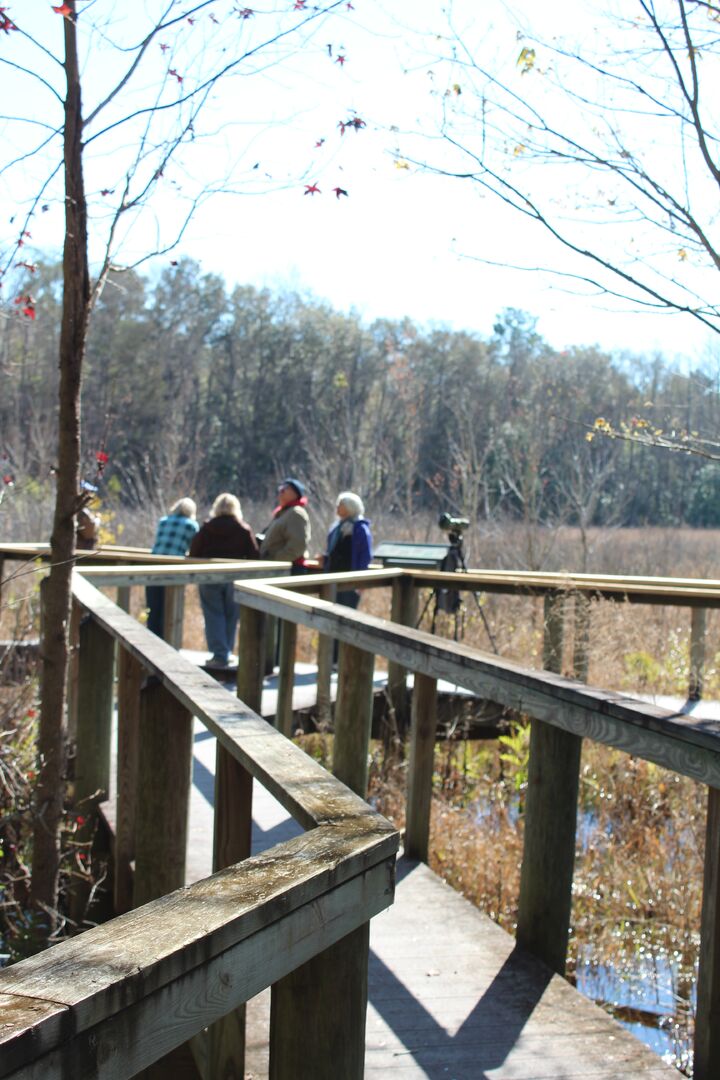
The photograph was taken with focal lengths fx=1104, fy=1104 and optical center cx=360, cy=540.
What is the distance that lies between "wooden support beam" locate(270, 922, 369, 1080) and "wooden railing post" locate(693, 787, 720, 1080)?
41.9 inches

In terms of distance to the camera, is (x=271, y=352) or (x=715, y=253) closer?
(x=715, y=253)

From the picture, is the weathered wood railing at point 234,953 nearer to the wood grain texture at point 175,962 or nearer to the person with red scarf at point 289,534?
the wood grain texture at point 175,962

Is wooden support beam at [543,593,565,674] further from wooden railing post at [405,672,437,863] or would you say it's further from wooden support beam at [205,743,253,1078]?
wooden support beam at [205,743,253,1078]

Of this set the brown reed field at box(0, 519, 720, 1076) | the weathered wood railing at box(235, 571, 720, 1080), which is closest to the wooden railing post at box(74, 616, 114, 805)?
the brown reed field at box(0, 519, 720, 1076)

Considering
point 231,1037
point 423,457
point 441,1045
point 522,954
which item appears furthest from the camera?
point 423,457

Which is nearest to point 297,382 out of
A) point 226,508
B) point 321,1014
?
point 226,508

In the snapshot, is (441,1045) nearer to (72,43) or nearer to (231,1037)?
(231,1037)

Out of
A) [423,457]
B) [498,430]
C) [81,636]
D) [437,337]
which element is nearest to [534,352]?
[437,337]

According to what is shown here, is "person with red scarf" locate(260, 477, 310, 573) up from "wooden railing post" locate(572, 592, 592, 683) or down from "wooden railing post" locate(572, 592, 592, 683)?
up

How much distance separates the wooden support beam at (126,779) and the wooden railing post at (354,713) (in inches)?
29.6

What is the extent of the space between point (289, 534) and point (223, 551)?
1.77 feet

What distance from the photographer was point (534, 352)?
2346 inches

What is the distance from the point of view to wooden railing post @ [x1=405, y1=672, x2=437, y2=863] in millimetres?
3961

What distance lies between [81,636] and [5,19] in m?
2.57
